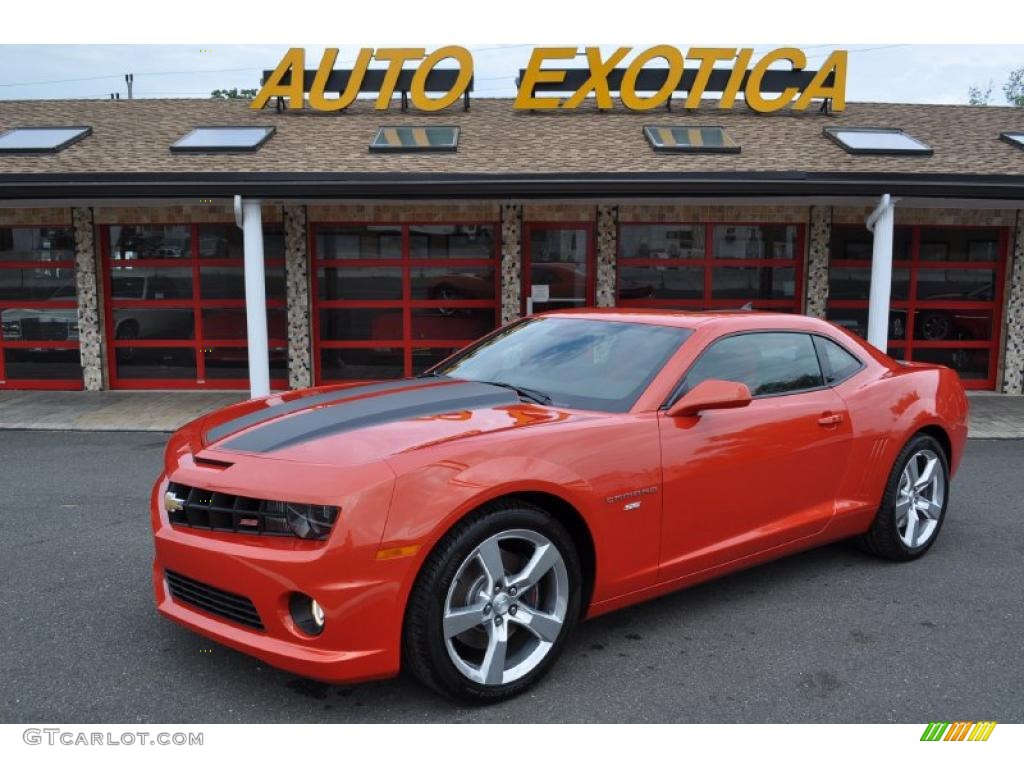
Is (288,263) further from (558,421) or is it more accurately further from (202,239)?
(558,421)

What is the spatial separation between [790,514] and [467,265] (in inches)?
346

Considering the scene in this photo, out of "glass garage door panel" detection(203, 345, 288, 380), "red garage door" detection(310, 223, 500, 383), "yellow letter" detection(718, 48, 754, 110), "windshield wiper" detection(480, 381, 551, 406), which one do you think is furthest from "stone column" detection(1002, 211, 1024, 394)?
"windshield wiper" detection(480, 381, 551, 406)

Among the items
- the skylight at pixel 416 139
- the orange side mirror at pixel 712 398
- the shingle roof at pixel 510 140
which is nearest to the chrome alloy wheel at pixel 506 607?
the orange side mirror at pixel 712 398

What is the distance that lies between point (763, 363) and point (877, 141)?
989cm

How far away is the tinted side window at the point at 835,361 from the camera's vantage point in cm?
453

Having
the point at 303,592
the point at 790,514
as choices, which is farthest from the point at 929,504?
the point at 303,592

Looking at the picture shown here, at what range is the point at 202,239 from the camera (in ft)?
40.1

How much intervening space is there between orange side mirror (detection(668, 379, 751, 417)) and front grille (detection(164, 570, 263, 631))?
1864 millimetres

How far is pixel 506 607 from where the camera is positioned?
3.16m

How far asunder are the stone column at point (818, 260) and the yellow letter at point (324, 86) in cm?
746

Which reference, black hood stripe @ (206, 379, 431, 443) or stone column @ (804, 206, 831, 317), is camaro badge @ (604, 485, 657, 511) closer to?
black hood stripe @ (206, 379, 431, 443)

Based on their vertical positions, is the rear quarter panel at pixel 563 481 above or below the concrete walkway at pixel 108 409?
above

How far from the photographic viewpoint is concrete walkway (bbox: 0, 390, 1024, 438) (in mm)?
9500

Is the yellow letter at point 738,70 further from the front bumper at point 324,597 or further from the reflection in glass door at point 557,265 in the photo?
the front bumper at point 324,597
